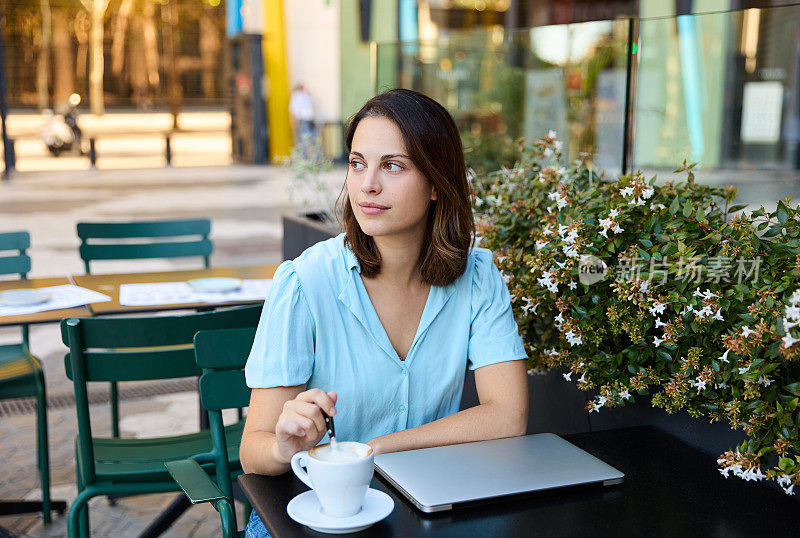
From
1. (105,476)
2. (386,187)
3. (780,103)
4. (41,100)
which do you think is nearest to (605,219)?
(386,187)

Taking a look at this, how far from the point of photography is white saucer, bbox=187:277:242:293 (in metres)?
3.36

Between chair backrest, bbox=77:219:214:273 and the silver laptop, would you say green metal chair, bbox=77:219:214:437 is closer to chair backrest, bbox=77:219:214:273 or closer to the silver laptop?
chair backrest, bbox=77:219:214:273

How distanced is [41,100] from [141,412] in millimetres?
33064

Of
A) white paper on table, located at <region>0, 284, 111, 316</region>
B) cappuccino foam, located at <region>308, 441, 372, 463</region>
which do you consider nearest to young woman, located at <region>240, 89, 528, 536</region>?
cappuccino foam, located at <region>308, 441, 372, 463</region>

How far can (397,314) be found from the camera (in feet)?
6.15

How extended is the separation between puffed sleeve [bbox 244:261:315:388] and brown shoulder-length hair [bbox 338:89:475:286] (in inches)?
6.9

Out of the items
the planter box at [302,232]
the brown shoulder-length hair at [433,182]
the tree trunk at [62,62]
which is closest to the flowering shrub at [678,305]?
the brown shoulder-length hair at [433,182]

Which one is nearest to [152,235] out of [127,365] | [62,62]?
[127,365]

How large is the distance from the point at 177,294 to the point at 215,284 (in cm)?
16

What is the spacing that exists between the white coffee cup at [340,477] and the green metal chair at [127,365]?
36.7 inches

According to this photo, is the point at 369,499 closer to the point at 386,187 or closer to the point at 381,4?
the point at 386,187

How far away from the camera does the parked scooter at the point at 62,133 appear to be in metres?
18.6

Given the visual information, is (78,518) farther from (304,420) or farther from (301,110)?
(301,110)

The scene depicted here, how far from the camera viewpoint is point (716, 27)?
3475mm
